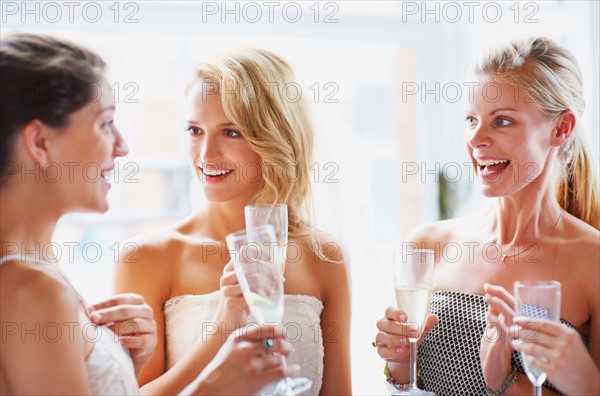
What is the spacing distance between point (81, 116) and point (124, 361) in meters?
0.55

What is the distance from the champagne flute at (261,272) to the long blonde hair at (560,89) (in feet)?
3.21

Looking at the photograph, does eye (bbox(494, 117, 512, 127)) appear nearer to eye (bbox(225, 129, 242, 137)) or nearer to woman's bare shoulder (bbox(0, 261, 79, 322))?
eye (bbox(225, 129, 242, 137))

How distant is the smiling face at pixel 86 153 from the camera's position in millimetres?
1472

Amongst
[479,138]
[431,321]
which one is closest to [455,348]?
[431,321]

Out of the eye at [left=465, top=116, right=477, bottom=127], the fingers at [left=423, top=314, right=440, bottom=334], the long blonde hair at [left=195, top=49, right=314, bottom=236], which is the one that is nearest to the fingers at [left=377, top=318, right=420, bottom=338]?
the fingers at [left=423, top=314, right=440, bottom=334]

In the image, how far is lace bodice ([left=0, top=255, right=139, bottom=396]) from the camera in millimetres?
1454

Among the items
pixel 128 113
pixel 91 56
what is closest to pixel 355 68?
pixel 128 113

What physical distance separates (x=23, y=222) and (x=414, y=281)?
94 cm

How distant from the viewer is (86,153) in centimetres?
150

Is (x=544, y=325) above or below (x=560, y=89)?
below

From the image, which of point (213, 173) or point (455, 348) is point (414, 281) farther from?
point (213, 173)

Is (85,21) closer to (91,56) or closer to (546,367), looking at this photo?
(91,56)

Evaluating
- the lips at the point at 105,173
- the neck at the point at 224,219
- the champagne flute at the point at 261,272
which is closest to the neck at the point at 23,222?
the lips at the point at 105,173

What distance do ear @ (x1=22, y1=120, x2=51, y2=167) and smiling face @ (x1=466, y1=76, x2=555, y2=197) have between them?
4.07 feet
